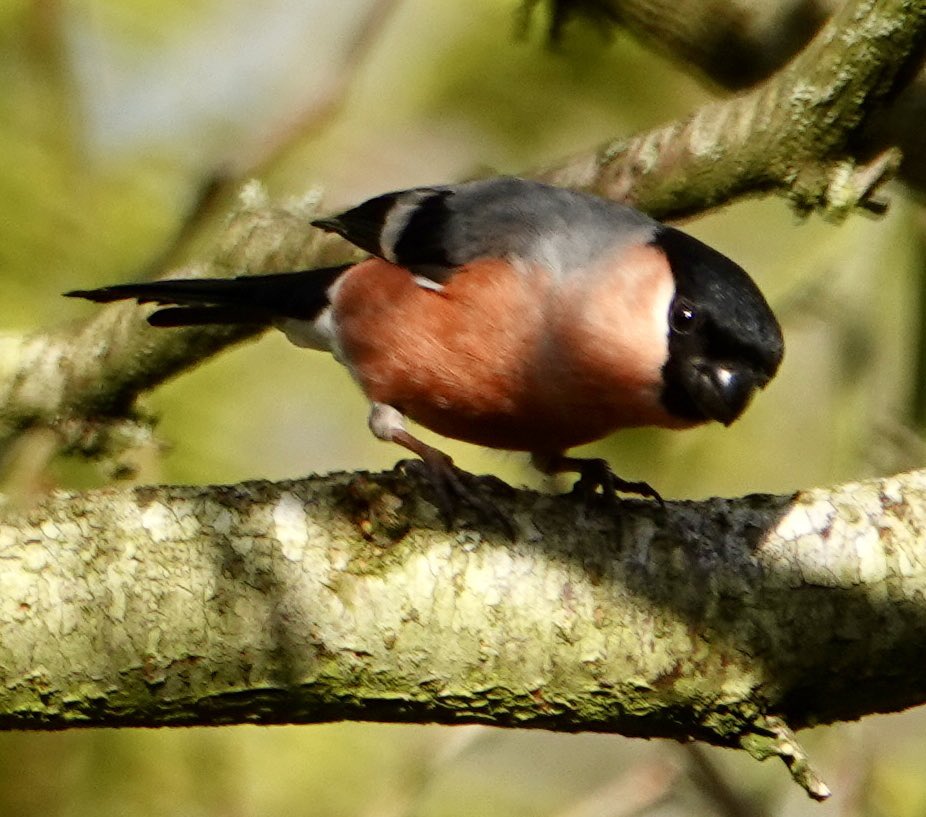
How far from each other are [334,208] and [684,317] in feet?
5.29

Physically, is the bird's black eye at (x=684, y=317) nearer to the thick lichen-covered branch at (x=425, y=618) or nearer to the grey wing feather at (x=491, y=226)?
the grey wing feather at (x=491, y=226)

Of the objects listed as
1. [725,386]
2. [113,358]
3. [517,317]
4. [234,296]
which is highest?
[725,386]

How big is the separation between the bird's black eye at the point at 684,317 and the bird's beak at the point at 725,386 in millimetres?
91

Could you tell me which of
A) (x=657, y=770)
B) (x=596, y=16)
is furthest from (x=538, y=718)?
(x=596, y=16)

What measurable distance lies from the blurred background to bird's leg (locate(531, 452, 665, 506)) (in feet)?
1.86

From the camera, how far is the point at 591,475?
317cm

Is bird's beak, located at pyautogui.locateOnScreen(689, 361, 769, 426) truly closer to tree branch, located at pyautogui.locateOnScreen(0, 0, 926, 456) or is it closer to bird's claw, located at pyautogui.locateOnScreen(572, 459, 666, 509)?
bird's claw, located at pyautogui.locateOnScreen(572, 459, 666, 509)

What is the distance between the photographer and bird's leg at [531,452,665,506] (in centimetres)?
303

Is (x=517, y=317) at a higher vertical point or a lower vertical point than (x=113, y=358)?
higher

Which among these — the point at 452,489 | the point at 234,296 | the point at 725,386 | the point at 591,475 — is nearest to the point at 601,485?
the point at 591,475

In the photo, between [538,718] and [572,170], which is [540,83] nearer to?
[572,170]

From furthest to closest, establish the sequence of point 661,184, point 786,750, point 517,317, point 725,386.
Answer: point 661,184 → point 517,317 → point 725,386 → point 786,750

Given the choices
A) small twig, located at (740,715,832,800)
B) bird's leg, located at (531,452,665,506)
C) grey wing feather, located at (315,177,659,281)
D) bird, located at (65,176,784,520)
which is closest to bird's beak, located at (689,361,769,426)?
Result: bird, located at (65,176,784,520)

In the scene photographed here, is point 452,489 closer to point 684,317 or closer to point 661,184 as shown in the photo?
point 684,317
